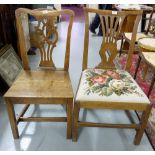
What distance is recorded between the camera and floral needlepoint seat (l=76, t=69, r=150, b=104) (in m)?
1.27

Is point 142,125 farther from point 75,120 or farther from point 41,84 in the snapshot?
point 41,84

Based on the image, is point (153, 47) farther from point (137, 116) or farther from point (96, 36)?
point (96, 36)

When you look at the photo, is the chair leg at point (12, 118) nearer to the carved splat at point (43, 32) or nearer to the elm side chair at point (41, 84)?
the elm side chair at point (41, 84)

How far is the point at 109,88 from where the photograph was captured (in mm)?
1338

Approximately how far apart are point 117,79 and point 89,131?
519 mm

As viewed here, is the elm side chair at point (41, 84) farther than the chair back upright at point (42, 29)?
No

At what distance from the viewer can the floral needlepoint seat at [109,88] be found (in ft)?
4.17

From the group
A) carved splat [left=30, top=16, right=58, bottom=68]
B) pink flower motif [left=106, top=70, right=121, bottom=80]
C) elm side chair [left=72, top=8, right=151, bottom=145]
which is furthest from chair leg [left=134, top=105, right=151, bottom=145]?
carved splat [left=30, top=16, right=58, bottom=68]

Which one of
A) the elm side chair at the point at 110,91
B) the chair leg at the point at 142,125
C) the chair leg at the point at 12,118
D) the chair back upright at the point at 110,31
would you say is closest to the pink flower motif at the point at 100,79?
the elm side chair at the point at 110,91

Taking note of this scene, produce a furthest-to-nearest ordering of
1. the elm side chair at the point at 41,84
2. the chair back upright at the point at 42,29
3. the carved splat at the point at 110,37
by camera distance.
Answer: the carved splat at the point at 110,37
the chair back upright at the point at 42,29
the elm side chair at the point at 41,84

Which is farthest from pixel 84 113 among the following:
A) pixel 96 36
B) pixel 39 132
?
pixel 96 36

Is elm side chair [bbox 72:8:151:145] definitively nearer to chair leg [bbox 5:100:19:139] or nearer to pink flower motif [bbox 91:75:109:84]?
pink flower motif [bbox 91:75:109:84]

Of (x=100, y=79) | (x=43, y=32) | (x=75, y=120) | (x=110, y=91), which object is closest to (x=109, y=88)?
(x=110, y=91)

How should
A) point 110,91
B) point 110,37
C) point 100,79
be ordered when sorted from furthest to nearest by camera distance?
point 110,37, point 100,79, point 110,91
